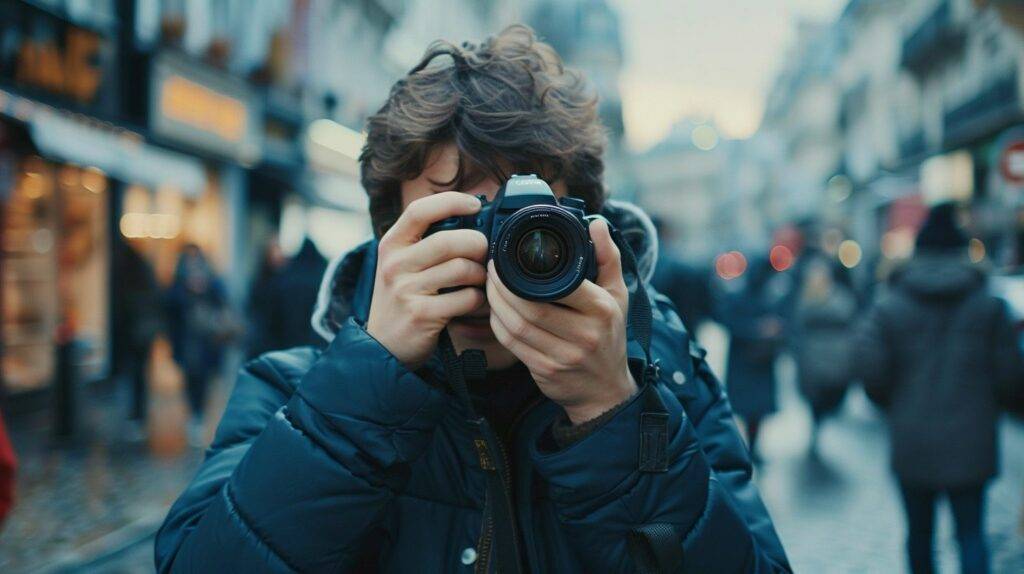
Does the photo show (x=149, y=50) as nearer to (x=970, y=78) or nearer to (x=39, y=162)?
(x=39, y=162)

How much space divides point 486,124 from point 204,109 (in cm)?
1266

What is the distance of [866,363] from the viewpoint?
3.90 meters

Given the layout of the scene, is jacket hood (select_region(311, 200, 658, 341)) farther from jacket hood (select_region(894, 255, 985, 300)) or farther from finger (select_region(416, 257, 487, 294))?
jacket hood (select_region(894, 255, 985, 300))

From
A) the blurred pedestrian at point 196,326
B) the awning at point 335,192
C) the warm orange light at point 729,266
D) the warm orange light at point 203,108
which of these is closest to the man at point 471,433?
the blurred pedestrian at point 196,326

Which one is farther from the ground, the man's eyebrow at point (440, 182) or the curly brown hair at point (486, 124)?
the curly brown hair at point (486, 124)

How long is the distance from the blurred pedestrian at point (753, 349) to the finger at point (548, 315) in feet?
18.9

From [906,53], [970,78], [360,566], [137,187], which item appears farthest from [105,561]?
[906,53]

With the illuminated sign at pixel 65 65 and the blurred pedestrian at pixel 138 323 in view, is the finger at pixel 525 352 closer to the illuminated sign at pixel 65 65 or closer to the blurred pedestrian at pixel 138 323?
the blurred pedestrian at pixel 138 323

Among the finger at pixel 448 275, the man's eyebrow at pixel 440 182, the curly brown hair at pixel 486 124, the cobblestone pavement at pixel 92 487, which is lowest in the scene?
the cobblestone pavement at pixel 92 487

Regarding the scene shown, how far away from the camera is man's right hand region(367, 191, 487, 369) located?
1325 mm

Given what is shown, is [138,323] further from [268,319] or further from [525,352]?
[525,352]

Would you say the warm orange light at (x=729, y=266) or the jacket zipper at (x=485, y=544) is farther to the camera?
the warm orange light at (x=729, y=266)

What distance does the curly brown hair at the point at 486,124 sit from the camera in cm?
148

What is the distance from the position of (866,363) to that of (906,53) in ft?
82.4
